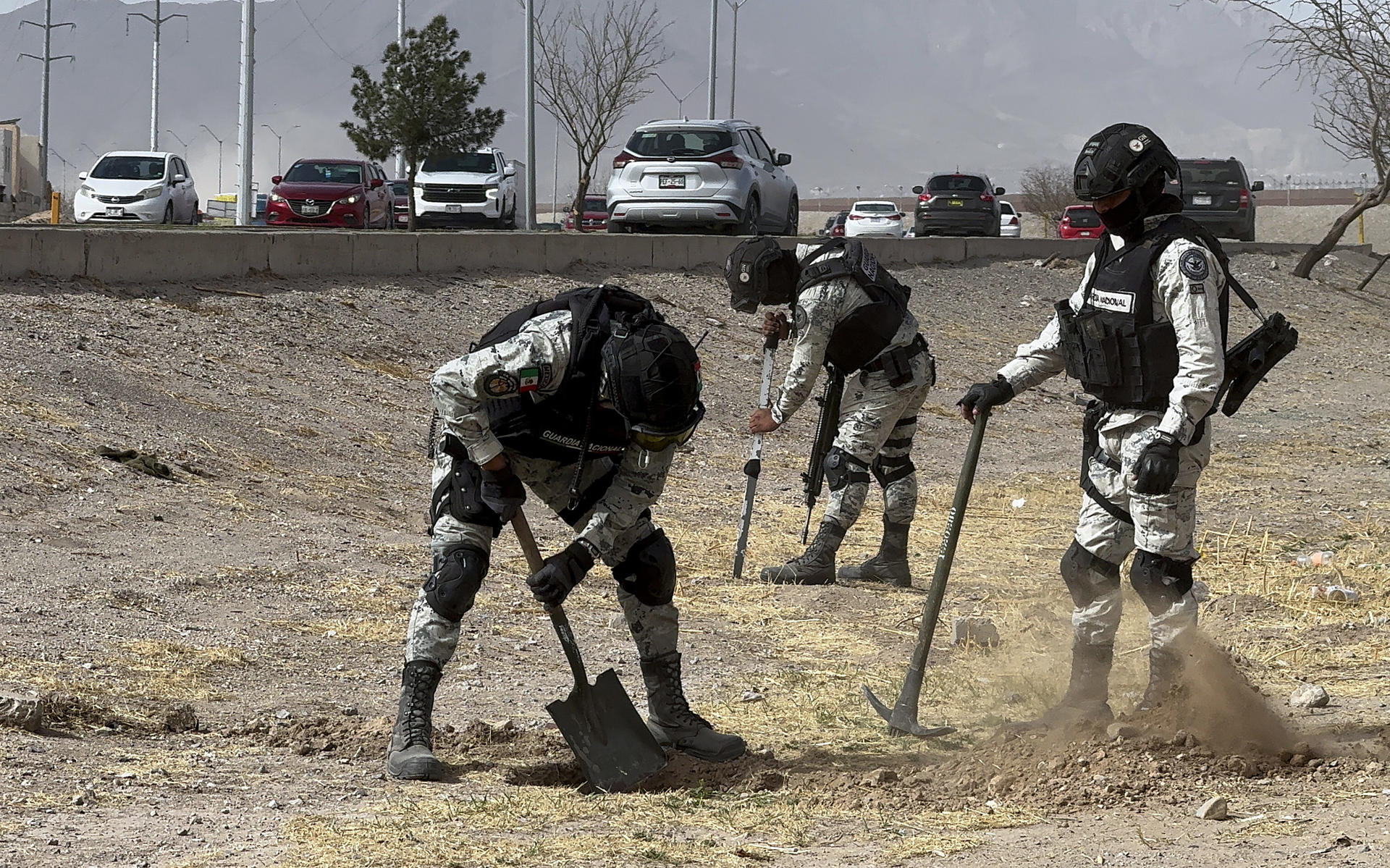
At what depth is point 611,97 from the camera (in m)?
39.1

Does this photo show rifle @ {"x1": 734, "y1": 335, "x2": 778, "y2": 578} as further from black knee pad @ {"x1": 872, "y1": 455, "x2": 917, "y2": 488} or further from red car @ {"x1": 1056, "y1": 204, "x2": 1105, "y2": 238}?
red car @ {"x1": 1056, "y1": 204, "x2": 1105, "y2": 238}

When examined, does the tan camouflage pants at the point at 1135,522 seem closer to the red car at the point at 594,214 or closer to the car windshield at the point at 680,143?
the car windshield at the point at 680,143

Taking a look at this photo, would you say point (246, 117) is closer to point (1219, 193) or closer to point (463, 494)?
point (1219, 193)

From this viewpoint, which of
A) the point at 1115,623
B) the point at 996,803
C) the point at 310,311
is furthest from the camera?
the point at 310,311

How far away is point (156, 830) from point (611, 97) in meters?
36.4

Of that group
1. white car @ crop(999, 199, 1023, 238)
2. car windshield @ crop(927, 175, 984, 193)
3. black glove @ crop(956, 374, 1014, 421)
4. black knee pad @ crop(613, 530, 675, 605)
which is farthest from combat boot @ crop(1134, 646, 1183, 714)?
white car @ crop(999, 199, 1023, 238)

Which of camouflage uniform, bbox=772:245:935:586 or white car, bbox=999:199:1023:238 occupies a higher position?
white car, bbox=999:199:1023:238

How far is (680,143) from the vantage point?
64.9ft

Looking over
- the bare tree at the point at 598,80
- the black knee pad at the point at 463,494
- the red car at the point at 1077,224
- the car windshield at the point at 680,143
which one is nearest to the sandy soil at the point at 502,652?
the black knee pad at the point at 463,494

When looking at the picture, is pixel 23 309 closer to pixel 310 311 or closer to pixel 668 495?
pixel 310 311

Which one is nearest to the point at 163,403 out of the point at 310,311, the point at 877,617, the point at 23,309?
the point at 23,309

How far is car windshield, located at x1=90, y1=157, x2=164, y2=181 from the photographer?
2364cm

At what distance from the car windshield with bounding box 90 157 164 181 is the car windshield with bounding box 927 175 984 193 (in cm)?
1448

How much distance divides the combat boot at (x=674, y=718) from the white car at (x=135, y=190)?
64.5ft
